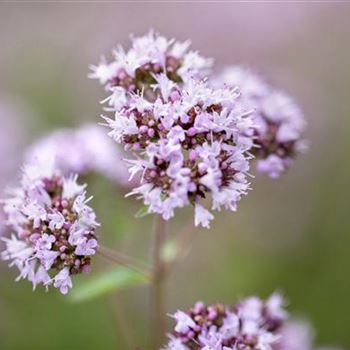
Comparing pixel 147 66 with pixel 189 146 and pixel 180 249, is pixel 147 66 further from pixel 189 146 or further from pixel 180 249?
pixel 180 249

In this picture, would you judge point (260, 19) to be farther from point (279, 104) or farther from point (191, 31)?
point (279, 104)

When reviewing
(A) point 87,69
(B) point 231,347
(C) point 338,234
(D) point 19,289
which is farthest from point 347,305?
(A) point 87,69

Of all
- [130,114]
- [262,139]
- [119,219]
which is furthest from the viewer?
[119,219]

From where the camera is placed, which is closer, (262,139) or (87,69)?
(262,139)

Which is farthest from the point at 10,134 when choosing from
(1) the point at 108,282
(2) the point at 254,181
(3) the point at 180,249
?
(1) the point at 108,282

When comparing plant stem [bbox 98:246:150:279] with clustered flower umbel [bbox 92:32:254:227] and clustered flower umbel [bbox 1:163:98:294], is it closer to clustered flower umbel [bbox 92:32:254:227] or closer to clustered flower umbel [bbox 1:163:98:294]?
clustered flower umbel [bbox 1:163:98:294]

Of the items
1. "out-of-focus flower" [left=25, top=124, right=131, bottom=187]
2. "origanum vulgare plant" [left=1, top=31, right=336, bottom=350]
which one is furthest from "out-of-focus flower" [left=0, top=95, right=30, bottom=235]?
"origanum vulgare plant" [left=1, top=31, right=336, bottom=350]
